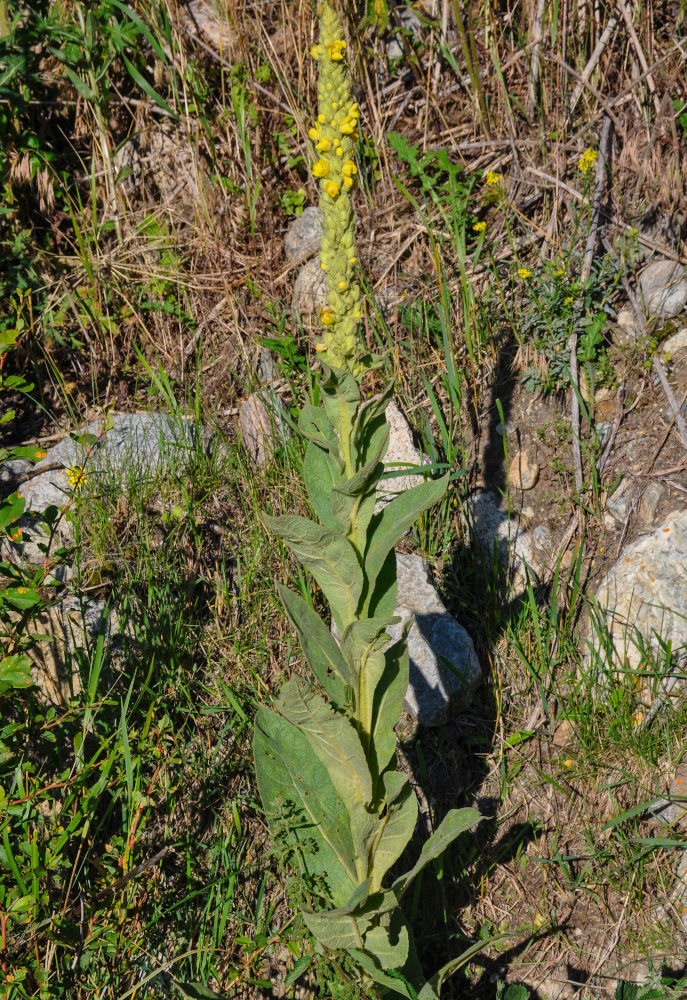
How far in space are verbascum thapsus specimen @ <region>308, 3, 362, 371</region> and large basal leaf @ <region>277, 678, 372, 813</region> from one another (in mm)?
725

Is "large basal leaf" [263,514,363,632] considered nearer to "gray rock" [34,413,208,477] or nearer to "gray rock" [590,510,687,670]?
"gray rock" [590,510,687,670]

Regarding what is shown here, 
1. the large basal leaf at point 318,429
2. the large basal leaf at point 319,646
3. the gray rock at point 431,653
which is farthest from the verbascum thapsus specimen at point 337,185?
the gray rock at point 431,653

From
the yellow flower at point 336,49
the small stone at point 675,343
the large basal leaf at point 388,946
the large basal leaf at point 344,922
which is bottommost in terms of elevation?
the large basal leaf at point 388,946

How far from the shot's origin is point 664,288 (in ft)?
11.1

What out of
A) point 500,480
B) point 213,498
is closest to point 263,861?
point 213,498

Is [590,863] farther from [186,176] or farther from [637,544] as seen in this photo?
[186,176]

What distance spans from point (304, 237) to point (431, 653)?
2.14 m

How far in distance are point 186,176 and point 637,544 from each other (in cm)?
279

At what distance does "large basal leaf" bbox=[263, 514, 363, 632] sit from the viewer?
179cm

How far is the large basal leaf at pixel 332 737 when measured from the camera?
183 cm

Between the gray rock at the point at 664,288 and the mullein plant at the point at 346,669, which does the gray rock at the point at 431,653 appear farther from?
the gray rock at the point at 664,288

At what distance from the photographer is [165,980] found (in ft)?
8.05

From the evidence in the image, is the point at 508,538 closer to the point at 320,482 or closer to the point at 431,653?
the point at 431,653

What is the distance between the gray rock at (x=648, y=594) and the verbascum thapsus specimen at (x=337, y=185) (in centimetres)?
151
